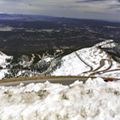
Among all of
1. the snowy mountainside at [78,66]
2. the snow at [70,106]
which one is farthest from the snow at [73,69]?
the snow at [70,106]

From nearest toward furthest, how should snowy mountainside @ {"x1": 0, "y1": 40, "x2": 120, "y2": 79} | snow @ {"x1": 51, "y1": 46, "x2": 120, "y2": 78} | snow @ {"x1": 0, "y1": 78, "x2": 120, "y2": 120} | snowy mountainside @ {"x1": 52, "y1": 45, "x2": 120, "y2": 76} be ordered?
snow @ {"x1": 0, "y1": 78, "x2": 120, "y2": 120}, snowy mountainside @ {"x1": 0, "y1": 40, "x2": 120, "y2": 79}, snowy mountainside @ {"x1": 52, "y1": 45, "x2": 120, "y2": 76}, snow @ {"x1": 51, "y1": 46, "x2": 120, "y2": 78}

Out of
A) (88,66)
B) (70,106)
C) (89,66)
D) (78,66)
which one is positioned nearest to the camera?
(70,106)

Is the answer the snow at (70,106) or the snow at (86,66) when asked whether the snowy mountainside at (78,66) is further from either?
the snow at (70,106)

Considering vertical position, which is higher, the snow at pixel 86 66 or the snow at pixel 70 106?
the snow at pixel 70 106

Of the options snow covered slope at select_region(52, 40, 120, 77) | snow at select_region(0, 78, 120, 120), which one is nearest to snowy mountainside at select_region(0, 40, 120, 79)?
snow covered slope at select_region(52, 40, 120, 77)

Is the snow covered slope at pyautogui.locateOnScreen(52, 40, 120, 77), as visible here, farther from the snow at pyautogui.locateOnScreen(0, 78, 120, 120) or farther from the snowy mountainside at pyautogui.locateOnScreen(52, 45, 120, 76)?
the snow at pyautogui.locateOnScreen(0, 78, 120, 120)

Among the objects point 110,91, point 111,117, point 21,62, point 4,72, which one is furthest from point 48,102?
point 21,62

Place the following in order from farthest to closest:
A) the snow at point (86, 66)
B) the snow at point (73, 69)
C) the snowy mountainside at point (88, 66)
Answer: the snow at point (73, 69) → the snow at point (86, 66) → the snowy mountainside at point (88, 66)

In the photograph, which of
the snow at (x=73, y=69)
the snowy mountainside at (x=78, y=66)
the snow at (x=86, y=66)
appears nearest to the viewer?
the snowy mountainside at (x=78, y=66)

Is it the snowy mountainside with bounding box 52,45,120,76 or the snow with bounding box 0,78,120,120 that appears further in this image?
the snowy mountainside with bounding box 52,45,120,76

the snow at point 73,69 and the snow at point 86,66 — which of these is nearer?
the snow at point 86,66

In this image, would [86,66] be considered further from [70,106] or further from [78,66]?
[70,106]

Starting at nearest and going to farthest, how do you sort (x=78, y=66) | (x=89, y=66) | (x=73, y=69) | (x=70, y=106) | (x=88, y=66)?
(x=70, y=106)
(x=89, y=66)
(x=88, y=66)
(x=73, y=69)
(x=78, y=66)

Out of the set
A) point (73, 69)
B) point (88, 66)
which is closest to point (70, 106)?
point (73, 69)
